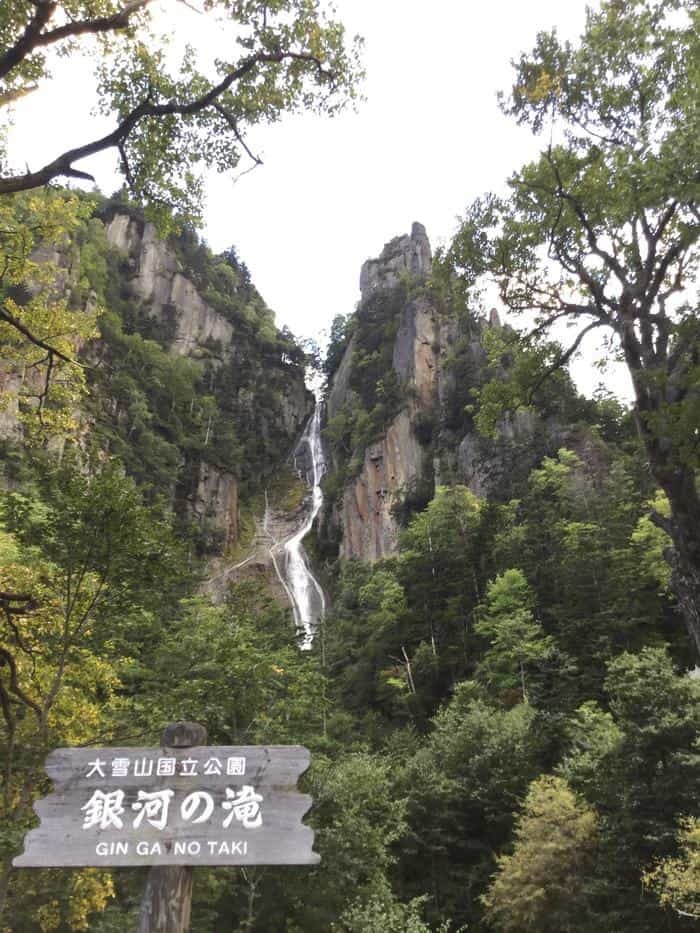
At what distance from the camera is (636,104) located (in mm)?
6688

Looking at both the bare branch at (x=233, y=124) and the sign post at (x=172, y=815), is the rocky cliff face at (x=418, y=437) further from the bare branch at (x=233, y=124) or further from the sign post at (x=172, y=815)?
the sign post at (x=172, y=815)

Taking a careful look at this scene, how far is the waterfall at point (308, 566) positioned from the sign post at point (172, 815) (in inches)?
977

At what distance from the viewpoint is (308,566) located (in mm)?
40719

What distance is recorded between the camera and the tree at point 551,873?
→ 10773 mm

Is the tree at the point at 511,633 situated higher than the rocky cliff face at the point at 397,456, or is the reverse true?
the rocky cliff face at the point at 397,456

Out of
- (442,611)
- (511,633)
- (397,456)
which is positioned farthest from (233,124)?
(397,456)

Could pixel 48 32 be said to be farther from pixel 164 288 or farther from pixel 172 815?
pixel 164 288

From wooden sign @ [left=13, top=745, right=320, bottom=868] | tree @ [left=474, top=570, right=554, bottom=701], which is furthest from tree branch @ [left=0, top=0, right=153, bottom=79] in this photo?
tree @ [left=474, top=570, right=554, bottom=701]

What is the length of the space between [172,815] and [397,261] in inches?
2094

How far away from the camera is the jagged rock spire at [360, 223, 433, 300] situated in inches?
2020

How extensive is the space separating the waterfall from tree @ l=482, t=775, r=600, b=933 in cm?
1631

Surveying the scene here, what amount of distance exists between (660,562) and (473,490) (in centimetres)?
1529

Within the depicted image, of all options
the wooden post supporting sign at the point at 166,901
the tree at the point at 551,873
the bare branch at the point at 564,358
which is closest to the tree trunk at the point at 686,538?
the bare branch at the point at 564,358

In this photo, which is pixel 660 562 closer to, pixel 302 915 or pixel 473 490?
pixel 302 915
